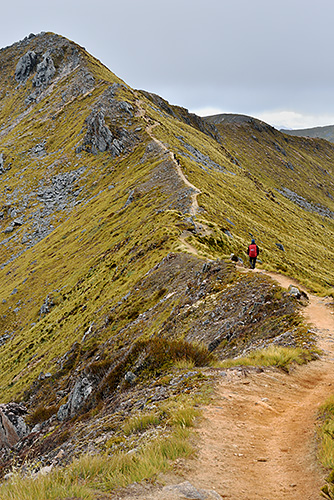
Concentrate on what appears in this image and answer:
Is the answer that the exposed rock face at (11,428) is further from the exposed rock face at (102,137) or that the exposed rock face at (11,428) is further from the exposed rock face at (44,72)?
the exposed rock face at (44,72)

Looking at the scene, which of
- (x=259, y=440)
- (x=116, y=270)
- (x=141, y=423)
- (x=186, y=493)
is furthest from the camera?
(x=116, y=270)

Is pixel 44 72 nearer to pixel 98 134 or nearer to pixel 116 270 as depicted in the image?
pixel 98 134

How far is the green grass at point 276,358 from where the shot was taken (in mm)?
12156

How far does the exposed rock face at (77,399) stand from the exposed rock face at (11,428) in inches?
178

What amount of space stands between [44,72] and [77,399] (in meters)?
158

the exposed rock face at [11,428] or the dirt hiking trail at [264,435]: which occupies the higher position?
the dirt hiking trail at [264,435]

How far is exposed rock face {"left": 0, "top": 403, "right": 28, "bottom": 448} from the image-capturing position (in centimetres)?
2339

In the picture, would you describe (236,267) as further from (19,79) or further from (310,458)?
(19,79)

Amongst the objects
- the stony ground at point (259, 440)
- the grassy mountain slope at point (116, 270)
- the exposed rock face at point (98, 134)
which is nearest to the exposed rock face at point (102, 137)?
the exposed rock face at point (98, 134)

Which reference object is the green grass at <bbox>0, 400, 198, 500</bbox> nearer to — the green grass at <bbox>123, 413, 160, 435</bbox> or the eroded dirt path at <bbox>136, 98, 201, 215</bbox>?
the green grass at <bbox>123, 413, 160, 435</bbox>

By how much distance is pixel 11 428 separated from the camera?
938 inches

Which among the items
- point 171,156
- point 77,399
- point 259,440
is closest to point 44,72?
point 171,156

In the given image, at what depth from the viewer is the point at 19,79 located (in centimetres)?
15450

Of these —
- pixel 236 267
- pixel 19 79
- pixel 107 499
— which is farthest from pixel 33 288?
pixel 19 79
